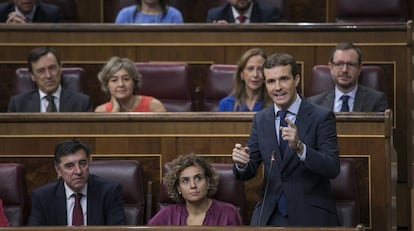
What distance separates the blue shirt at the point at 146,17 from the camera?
4.36m

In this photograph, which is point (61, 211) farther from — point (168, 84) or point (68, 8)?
point (68, 8)

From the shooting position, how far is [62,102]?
3750mm

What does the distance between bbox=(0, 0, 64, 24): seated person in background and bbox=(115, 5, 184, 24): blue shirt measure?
0.31 meters

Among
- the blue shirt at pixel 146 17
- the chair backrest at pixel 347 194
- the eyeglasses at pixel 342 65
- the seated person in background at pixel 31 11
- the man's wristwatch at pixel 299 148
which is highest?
the seated person in background at pixel 31 11

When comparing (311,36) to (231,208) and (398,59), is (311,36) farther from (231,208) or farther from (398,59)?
(231,208)

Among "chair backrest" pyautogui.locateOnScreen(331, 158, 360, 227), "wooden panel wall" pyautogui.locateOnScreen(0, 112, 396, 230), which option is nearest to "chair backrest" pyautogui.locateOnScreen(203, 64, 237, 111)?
"wooden panel wall" pyautogui.locateOnScreen(0, 112, 396, 230)

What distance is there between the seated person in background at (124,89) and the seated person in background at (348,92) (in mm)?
558

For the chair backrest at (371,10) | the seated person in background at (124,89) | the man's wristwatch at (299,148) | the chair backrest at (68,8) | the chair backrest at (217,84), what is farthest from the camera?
the chair backrest at (68,8)

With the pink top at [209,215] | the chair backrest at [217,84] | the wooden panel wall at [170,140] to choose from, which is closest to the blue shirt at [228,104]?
the chair backrest at [217,84]

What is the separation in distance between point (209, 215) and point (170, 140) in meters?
0.37

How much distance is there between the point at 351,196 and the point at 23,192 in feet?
3.13

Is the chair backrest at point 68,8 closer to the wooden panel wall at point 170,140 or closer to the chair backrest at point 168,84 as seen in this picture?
the chair backrest at point 168,84

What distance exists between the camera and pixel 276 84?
110 inches

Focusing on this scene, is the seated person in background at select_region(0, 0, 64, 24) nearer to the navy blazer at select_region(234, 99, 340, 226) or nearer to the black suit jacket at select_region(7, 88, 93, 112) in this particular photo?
the black suit jacket at select_region(7, 88, 93, 112)
